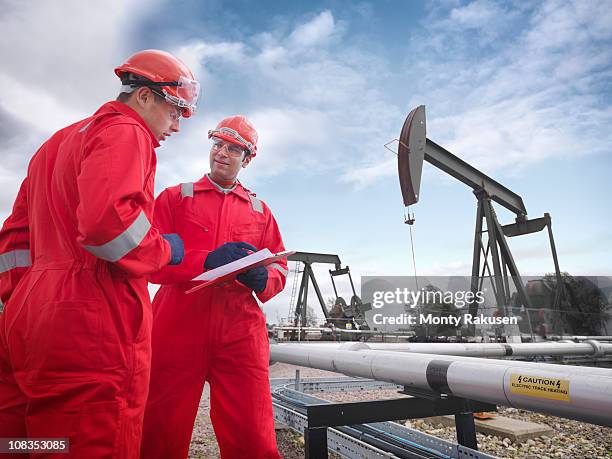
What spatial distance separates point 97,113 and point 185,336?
954 mm

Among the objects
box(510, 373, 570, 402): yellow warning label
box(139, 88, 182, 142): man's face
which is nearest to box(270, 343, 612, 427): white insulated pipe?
box(510, 373, 570, 402): yellow warning label

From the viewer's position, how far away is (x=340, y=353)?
2805 mm

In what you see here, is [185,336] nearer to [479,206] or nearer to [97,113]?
[97,113]

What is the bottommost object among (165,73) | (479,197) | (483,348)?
(483,348)

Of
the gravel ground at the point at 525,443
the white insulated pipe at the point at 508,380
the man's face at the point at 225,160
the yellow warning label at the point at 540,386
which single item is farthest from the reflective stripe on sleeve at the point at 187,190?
the gravel ground at the point at 525,443

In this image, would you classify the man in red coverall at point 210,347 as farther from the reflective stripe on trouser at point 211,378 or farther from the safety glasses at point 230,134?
the safety glasses at point 230,134

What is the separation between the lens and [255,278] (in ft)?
6.17

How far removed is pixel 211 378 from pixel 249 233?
0.69 meters

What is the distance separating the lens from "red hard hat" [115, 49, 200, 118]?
150 cm

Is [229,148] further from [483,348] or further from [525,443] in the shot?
[525,443]

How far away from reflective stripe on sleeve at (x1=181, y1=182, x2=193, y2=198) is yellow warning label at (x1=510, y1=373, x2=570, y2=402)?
1632mm

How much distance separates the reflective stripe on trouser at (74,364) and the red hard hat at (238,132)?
3.72 ft

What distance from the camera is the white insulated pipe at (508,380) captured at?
1.48 metres

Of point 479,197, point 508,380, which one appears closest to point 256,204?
point 508,380
